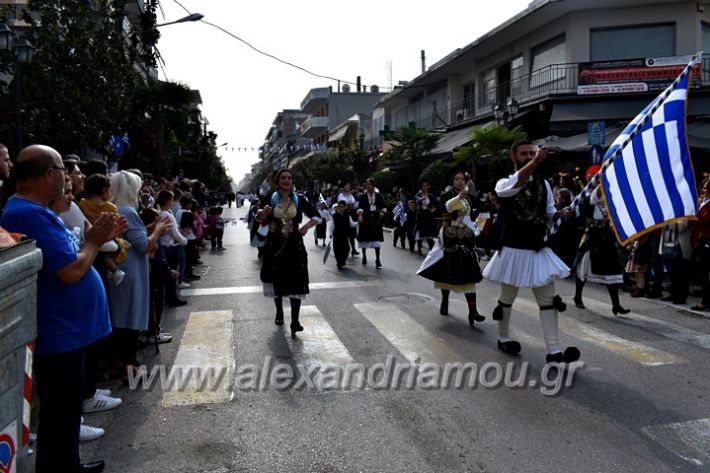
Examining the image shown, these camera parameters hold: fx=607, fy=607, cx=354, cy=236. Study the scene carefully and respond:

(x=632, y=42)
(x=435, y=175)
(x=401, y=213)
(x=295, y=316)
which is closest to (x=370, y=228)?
(x=401, y=213)

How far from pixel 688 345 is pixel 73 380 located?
583cm

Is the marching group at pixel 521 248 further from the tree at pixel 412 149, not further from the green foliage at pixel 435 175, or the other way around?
the tree at pixel 412 149

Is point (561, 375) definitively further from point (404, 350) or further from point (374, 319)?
point (374, 319)

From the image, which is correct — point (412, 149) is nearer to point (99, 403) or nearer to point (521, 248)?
point (521, 248)

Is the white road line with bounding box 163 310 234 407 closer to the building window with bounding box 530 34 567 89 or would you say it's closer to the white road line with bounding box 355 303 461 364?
the white road line with bounding box 355 303 461 364

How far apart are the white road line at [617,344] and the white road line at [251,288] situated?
132 inches

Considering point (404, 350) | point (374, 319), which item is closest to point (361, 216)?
point (374, 319)

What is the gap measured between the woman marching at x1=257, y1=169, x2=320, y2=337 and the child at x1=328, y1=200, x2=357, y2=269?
550 centimetres

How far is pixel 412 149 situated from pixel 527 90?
5.15 m

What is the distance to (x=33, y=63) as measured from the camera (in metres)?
12.5

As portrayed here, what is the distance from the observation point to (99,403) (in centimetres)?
460

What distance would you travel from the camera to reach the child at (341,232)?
42.0 ft

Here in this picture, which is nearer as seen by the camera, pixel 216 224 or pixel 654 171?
pixel 654 171

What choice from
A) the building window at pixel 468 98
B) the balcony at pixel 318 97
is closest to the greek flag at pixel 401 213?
the building window at pixel 468 98
